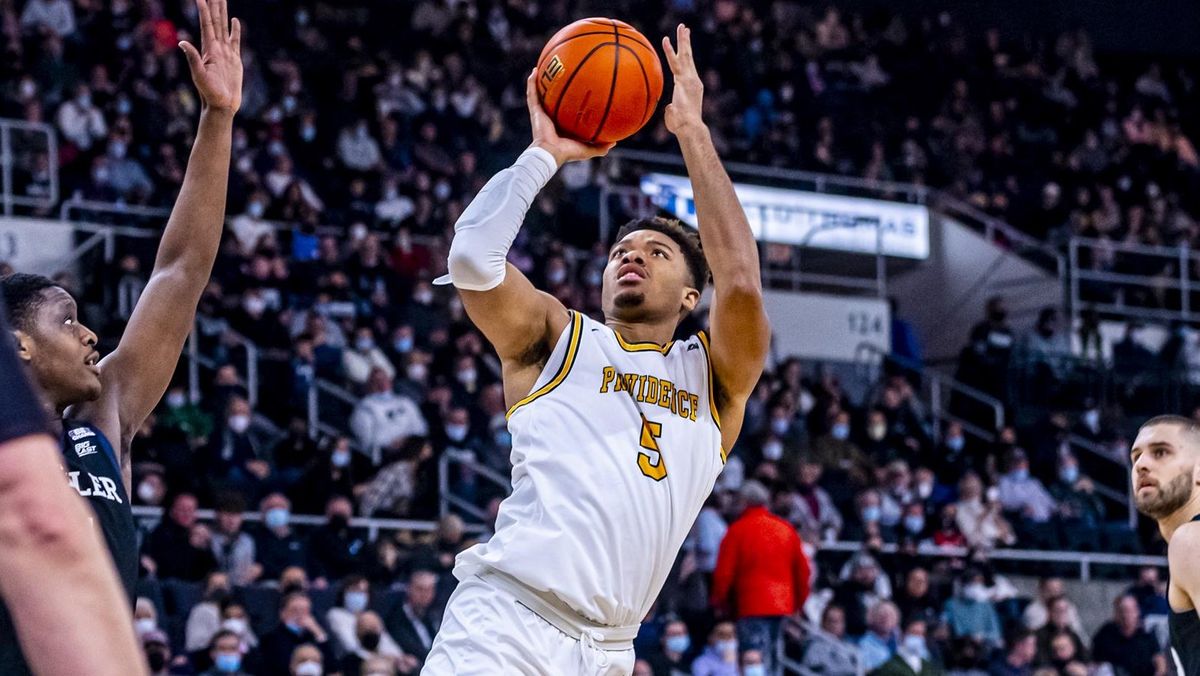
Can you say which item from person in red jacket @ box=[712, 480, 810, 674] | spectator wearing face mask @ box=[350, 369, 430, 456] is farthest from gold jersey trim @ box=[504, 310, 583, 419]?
spectator wearing face mask @ box=[350, 369, 430, 456]

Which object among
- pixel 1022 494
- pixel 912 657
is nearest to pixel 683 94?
pixel 912 657

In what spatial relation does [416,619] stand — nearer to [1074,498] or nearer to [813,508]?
[813,508]

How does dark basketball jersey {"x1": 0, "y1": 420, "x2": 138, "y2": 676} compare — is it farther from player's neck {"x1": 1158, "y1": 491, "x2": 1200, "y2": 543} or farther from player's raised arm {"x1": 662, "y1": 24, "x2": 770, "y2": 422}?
player's neck {"x1": 1158, "y1": 491, "x2": 1200, "y2": 543}

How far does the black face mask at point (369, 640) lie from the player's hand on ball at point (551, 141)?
616 cm

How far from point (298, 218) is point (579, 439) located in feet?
35.5

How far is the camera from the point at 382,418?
42.3 ft

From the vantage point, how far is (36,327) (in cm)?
333

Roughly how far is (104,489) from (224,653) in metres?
6.56

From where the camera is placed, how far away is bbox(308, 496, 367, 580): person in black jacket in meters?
11.2

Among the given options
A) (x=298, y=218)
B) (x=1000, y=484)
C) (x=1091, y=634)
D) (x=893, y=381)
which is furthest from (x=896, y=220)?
(x=298, y=218)

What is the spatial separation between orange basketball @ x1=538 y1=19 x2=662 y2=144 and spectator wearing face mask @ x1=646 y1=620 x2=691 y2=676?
664 cm

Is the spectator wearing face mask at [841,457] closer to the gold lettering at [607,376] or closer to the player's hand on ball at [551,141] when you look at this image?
the player's hand on ball at [551,141]

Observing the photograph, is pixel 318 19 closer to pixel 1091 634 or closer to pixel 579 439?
pixel 1091 634

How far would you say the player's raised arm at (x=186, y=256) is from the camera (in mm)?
3711
